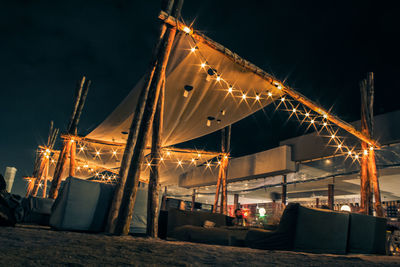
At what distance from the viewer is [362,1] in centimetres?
1260

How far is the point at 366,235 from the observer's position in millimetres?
3809

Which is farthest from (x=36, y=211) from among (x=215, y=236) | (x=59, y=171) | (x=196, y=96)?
(x=196, y=96)

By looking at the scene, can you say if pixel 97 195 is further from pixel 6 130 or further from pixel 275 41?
pixel 6 130

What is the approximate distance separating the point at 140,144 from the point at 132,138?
1.19 ft

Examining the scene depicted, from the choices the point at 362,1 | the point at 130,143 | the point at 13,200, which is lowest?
the point at 13,200

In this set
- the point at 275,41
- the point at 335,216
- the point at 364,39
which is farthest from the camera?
the point at 364,39

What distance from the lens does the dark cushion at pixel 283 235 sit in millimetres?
3066

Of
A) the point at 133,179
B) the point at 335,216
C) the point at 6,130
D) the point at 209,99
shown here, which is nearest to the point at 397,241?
the point at 335,216

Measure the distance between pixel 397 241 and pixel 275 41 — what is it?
10453 mm

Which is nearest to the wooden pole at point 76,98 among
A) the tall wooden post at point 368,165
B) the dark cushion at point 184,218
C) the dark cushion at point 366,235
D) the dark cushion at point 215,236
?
the dark cushion at point 184,218

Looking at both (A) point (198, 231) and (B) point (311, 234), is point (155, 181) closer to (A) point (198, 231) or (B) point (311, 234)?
(A) point (198, 231)

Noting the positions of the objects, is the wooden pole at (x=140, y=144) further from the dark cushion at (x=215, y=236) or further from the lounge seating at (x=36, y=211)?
the lounge seating at (x=36, y=211)

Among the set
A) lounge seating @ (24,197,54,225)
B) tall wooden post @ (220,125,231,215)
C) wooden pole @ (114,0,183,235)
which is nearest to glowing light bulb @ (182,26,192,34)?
wooden pole @ (114,0,183,235)

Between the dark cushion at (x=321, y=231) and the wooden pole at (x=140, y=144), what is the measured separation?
6.98 ft
